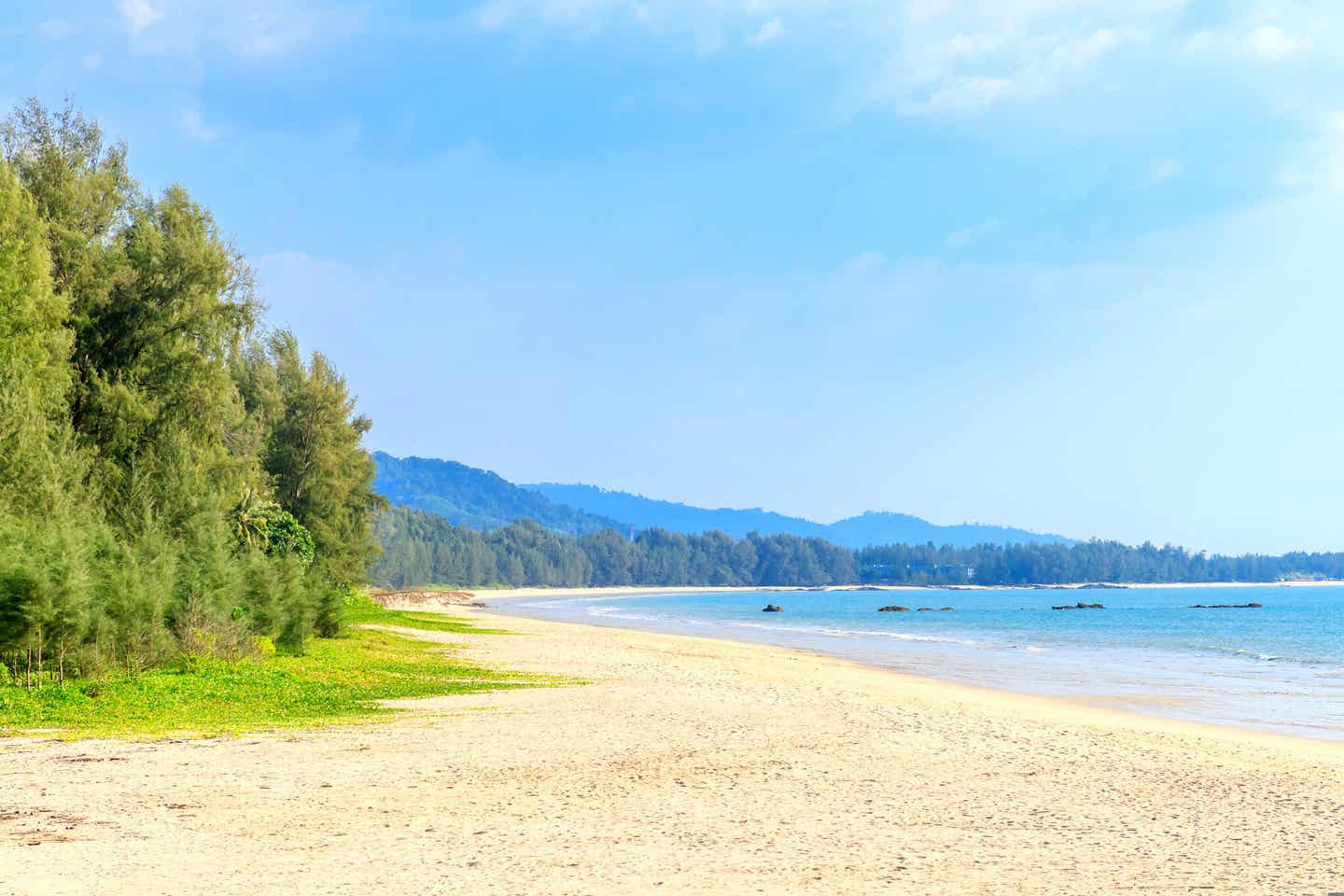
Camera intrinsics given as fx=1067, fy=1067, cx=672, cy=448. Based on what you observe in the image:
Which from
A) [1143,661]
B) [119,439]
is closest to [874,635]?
[1143,661]

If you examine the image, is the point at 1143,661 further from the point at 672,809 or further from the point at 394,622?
the point at 672,809

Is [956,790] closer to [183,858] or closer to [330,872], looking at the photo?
[330,872]

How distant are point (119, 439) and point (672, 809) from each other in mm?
27605

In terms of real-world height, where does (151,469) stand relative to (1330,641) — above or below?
above

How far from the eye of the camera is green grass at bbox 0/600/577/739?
59.8ft

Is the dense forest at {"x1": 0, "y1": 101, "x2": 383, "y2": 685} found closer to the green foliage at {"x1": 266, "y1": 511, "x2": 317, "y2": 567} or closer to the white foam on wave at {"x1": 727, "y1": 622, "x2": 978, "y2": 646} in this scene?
the green foliage at {"x1": 266, "y1": 511, "x2": 317, "y2": 567}

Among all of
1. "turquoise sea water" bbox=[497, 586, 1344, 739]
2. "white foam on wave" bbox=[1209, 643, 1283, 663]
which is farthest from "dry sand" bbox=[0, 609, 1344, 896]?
"white foam on wave" bbox=[1209, 643, 1283, 663]

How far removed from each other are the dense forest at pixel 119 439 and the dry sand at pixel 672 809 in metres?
6.43

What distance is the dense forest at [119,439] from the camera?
2184 cm

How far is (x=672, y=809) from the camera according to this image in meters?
12.4

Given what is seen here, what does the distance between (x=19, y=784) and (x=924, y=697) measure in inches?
824

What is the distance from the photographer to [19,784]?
1298 centimetres

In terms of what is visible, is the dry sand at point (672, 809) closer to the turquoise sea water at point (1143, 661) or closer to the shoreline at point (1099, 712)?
the shoreline at point (1099, 712)

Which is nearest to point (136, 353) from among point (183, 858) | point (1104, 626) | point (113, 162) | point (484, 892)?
point (113, 162)
